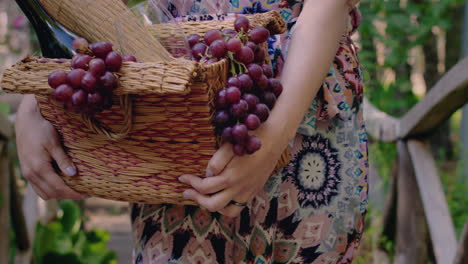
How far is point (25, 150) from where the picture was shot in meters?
1.15

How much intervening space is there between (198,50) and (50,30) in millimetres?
320

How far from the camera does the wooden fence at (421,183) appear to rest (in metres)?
1.92

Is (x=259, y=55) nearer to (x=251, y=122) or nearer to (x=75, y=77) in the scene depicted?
(x=251, y=122)

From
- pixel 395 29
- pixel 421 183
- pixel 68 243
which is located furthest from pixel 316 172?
pixel 395 29

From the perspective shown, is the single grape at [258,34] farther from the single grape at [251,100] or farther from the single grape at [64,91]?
the single grape at [64,91]

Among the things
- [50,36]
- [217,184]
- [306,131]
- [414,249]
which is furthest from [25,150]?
[414,249]

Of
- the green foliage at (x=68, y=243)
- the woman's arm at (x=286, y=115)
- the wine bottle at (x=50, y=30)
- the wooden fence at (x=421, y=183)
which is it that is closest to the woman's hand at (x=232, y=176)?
the woman's arm at (x=286, y=115)

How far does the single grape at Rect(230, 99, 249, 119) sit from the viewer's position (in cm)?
90

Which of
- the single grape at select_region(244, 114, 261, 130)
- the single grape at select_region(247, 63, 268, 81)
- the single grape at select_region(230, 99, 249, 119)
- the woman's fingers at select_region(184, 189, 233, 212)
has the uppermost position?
the single grape at select_region(247, 63, 268, 81)

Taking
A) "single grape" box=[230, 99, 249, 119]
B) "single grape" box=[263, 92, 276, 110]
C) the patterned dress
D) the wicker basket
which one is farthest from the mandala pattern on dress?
"single grape" box=[230, 99, 249, 119]

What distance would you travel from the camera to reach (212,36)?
0.98m

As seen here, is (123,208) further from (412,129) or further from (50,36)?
(50,36)

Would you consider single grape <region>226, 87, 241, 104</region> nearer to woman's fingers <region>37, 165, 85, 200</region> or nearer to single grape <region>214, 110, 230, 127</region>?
single grape <region>214, 110, 230, 127</region>

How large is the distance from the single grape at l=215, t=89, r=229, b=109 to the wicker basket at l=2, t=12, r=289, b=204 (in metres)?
0.02
